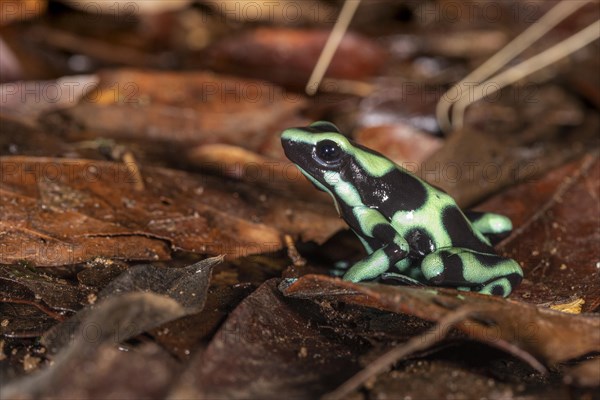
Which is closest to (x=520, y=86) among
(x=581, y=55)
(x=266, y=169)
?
(x=581, y=55)

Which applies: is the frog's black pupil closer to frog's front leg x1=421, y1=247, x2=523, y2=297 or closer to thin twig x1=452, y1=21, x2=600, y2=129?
frog's front leg x1=421, y1=247, x2=523, y2=297

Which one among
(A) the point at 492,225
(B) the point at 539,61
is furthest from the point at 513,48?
(A) the point at 492,225

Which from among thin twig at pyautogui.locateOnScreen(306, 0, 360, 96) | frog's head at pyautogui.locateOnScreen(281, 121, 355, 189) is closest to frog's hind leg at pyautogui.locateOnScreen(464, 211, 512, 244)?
frog's head at pyautogui.locateOnScreen(281, 121, 355, 189)

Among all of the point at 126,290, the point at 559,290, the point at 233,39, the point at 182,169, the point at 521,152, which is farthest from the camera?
the point at 233,39

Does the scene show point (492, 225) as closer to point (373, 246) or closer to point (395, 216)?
point (395, 216)

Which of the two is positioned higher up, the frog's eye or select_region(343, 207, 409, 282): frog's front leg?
the frog's eye

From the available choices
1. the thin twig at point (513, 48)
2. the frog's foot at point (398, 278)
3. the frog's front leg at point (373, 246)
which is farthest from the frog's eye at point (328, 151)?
the thin twig at point (513, 48)

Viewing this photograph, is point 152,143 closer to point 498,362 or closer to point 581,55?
point 498,362
